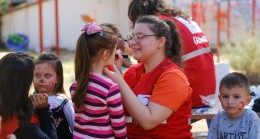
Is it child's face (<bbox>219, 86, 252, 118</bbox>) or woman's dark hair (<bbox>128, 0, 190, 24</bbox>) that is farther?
woman's dark hair (<bbox>128, 0, 190, 24</bbox>)

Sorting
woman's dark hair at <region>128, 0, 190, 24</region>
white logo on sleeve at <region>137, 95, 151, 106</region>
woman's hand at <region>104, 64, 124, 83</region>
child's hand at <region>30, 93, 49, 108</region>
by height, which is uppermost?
woman's dark hair at <region>128, 0, 190, 24</region>

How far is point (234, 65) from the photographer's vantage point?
1285cm

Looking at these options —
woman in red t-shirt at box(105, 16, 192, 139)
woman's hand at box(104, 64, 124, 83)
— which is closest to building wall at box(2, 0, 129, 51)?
woman in red t-shirt at box(105, 16, 192, 139)

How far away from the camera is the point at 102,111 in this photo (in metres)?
3.15

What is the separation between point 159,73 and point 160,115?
0.29 metres

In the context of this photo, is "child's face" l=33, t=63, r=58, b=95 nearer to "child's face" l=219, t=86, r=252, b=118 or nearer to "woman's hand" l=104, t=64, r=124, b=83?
"woman's hand" l=104, t=64, r=124, b=83

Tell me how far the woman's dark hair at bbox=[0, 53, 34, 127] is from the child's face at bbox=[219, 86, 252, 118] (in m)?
1.33

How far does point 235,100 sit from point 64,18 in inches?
634

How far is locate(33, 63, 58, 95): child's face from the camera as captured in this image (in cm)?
370

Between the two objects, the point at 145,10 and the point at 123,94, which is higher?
the point at 145,10

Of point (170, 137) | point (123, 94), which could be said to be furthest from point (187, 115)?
point (123, 94)

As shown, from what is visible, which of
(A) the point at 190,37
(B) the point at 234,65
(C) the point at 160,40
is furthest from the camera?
(B) the point at 234,65

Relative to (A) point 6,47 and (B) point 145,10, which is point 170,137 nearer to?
(B) point 145,10

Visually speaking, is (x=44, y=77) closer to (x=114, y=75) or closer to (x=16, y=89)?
(x=114, y=75)
